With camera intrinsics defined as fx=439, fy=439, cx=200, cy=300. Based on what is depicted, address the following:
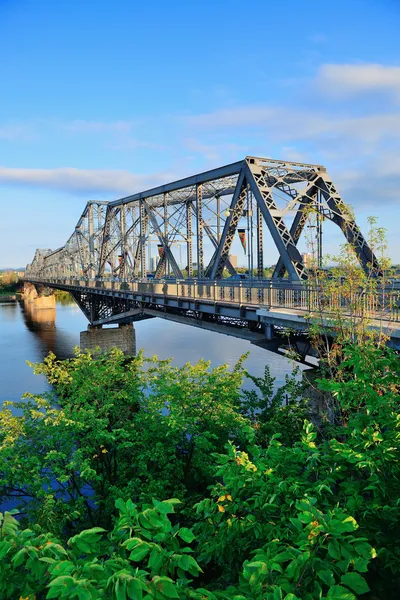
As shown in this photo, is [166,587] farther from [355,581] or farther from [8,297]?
[8,297]

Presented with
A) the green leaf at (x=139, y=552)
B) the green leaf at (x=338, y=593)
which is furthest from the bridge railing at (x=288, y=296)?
the green leaf at (x=139, y=552)

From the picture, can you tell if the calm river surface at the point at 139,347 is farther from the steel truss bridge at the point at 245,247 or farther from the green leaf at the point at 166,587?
the green leaf at the point at 166,587

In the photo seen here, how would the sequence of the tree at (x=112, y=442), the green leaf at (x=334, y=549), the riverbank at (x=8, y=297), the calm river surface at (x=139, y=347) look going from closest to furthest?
the green leaf at (x=334, y=549), the tree at (x=112, y=442), the calm river surface at (x=139, y=347), the riverbank at (x=8, y=297)

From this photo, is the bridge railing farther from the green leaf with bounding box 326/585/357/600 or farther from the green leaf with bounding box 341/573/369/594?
the green leaf with bounding box 326/585/357/600

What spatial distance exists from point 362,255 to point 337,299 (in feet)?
40.1

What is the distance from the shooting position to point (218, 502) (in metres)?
A: 5.25

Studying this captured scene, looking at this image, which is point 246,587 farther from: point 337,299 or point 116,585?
point 337,299

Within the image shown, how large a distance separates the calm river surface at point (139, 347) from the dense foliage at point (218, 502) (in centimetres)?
1868

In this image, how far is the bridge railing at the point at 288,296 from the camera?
10258 mm

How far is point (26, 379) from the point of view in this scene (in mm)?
34781

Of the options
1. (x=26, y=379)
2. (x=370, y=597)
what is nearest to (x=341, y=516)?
(x=370, y=597)

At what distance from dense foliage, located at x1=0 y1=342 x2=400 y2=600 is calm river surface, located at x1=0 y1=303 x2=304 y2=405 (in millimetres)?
18684

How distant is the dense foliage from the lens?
3.16 metres

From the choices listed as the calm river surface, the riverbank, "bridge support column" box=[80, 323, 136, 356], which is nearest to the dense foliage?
the calm river surface
